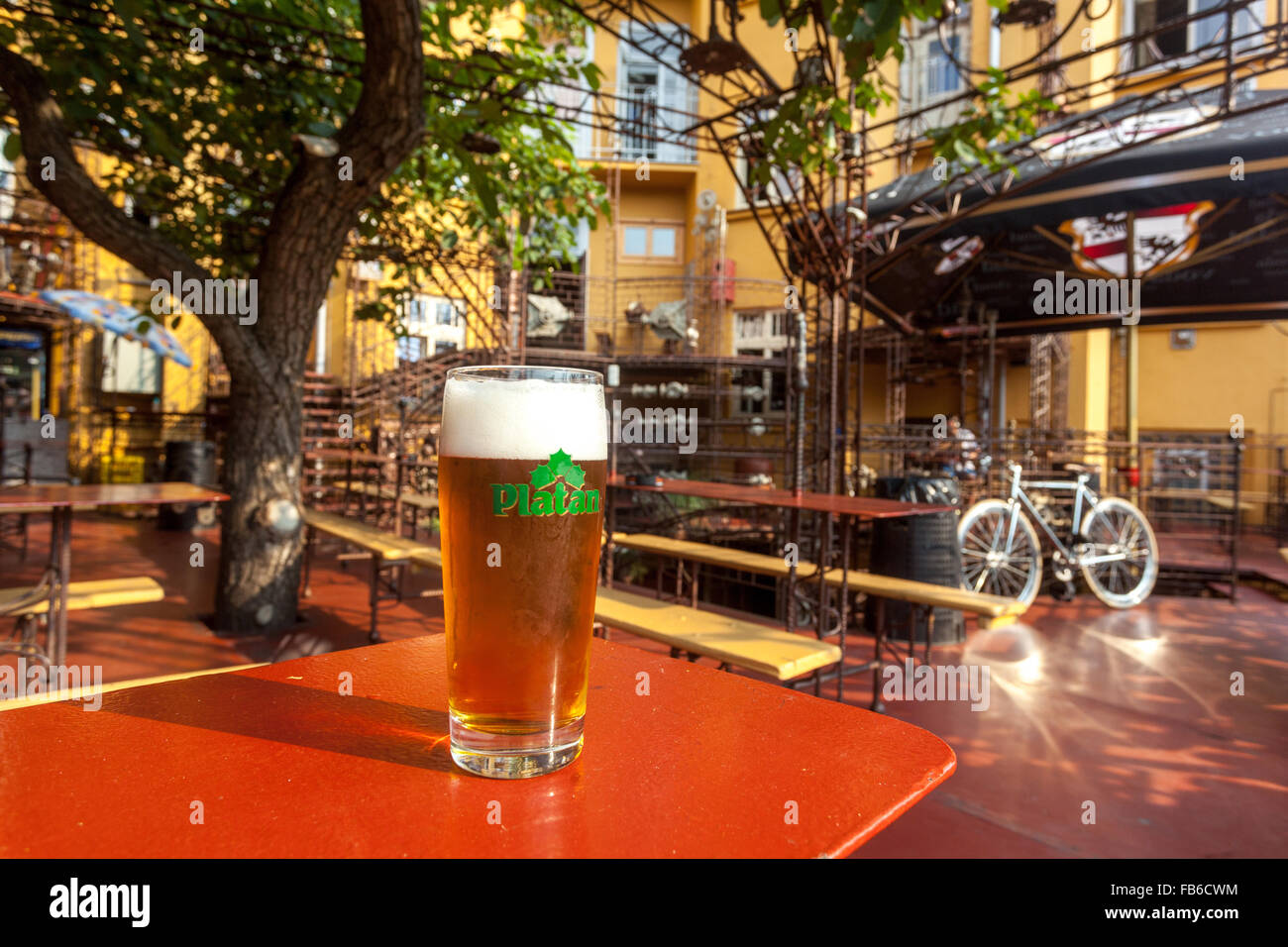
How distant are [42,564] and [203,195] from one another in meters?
3.66

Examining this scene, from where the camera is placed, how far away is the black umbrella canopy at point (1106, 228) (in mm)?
4816

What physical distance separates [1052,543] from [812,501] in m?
3.45

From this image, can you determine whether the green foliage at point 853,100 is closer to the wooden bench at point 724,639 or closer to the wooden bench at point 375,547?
the wooden bench at point 724,639

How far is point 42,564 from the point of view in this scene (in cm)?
650

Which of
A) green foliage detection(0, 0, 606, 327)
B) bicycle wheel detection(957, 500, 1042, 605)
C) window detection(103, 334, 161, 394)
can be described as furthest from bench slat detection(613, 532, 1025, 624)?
window detection(103, 334, 161, 394)

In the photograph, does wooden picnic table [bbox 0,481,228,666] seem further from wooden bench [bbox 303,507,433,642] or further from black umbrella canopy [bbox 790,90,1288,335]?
black umbrella canopy [bbox 790,90,1288,335]

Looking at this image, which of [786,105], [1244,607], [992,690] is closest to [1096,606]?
[1244,607]

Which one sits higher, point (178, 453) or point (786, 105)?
point (786, 105)

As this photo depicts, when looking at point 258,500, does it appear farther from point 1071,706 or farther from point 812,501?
point 1071,706

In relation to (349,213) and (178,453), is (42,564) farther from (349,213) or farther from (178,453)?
(349,213)

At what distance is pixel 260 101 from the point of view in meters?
4.39

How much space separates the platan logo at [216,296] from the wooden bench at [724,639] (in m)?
2.64
